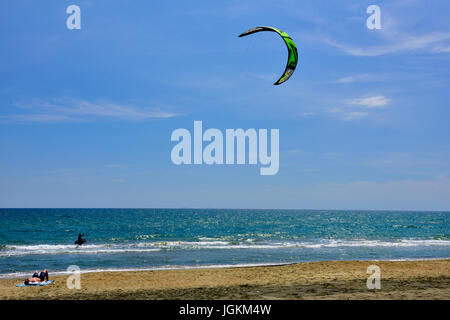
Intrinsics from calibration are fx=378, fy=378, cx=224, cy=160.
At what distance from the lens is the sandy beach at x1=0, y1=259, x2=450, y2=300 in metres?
11.1

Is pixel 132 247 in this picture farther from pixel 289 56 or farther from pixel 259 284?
pixel 289 56

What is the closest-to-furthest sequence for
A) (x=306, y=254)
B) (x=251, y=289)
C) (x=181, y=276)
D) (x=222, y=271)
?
(x=251, y=289), (x=181, y=276), (x=222, y=271), (x=306, y=254)

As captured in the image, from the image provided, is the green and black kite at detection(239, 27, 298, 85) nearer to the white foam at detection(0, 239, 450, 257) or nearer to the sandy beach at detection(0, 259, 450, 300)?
the sandy beach at detection(0, 259, 450, 300)

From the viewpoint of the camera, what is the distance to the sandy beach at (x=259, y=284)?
1107cm

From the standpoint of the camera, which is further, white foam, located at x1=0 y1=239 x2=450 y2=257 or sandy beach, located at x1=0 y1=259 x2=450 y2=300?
white foam, located at x1=0 y1=239 x2=450 y2=257

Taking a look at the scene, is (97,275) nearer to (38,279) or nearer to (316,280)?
(38,279)

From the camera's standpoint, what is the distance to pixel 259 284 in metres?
13.8

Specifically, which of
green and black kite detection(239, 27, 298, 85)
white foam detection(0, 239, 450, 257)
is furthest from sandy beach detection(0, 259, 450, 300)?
white foam detection(0, 239, 450, 257)

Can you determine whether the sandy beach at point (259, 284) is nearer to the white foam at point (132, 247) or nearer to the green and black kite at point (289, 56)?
the green and black kite at point (289, 56)
